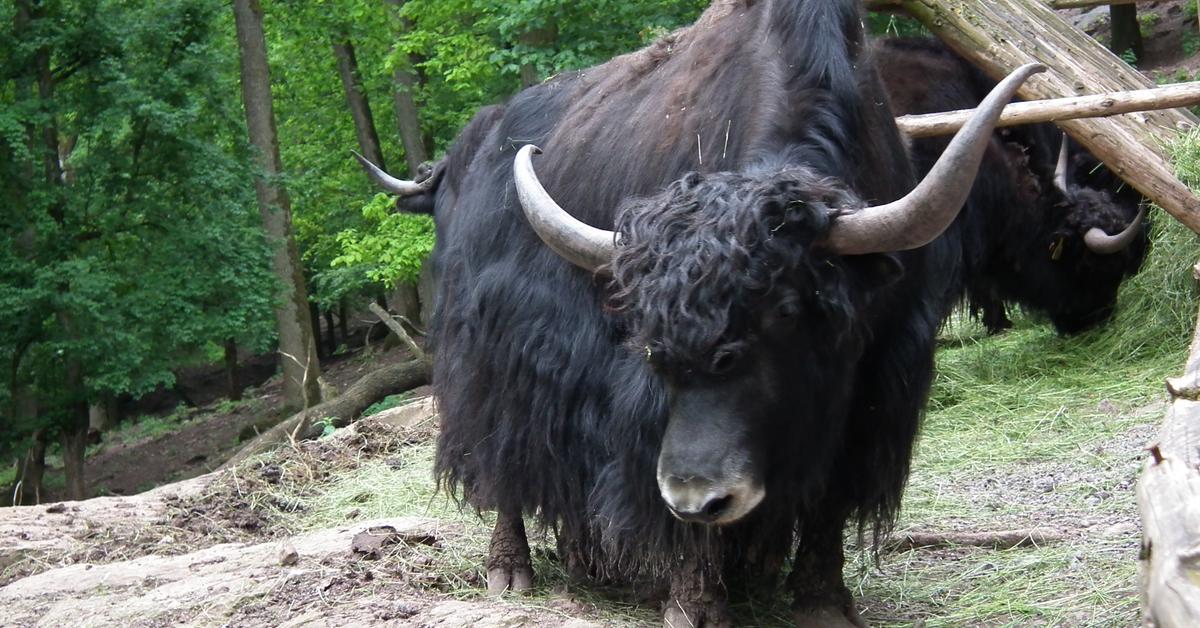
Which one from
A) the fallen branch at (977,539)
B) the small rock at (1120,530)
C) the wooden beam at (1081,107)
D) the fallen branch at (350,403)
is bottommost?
the fallen branch at (350,403)

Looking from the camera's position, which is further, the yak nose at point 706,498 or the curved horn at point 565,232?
the curved horn at point 565,232

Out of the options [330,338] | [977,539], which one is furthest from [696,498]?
[330,338]

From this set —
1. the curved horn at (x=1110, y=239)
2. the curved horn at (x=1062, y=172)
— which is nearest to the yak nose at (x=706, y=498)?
the curved horn at (x=1110, y=239)

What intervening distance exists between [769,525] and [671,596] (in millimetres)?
479

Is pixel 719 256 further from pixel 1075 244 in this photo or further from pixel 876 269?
pixel 1075 244

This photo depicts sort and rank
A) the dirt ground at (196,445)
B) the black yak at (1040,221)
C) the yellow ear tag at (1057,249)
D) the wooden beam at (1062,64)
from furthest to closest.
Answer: the dirt ground at (196,445)
the yellow ear tag at (1057,249)
the black yak at (1040,221)
the wooden beam at (1062,64)

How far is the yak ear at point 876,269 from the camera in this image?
432 cm

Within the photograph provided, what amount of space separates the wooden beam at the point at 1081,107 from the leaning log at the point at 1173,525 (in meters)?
4.02

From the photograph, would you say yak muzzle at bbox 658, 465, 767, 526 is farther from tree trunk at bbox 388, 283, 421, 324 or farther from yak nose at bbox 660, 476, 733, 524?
tree trunk at bbox 388, 283, 421, 324

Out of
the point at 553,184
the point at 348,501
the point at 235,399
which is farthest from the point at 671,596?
the point at 235,399

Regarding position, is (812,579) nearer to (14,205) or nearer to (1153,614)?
(1153,614)

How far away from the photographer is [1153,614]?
101 inches

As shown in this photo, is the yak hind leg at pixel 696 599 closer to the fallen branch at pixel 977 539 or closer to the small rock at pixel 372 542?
the fallen branch at pixel 977 539

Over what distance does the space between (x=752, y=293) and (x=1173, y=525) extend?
163cm
